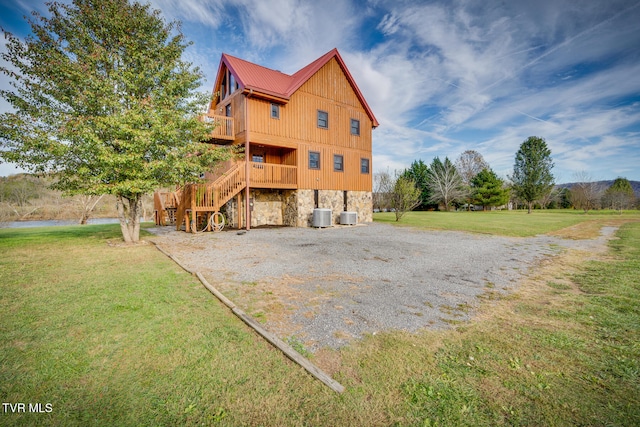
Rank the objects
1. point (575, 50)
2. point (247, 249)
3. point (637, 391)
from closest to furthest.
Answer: point (637, 391) → point (247, 249) → point (575, 50)

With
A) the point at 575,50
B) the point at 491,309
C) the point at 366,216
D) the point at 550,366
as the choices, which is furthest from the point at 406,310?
the point at 575,50

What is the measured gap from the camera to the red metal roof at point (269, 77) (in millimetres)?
14984

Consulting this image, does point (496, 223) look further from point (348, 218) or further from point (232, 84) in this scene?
point (232, 84)

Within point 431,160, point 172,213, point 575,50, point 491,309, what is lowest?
point 491,309

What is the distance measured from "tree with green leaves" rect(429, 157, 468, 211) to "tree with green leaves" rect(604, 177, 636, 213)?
768 inches

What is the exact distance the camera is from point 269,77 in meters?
17.4

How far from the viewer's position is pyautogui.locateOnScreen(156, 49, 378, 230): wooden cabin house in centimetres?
1450

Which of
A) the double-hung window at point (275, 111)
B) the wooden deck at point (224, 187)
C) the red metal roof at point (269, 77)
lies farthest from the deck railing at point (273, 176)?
the red metal roof at point (269, 77)

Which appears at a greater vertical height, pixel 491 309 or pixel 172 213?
pixel 172 213

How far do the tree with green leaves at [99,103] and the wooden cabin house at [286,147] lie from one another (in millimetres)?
3442

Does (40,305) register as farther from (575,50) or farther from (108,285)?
(575,50)

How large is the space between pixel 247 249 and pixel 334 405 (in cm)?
751

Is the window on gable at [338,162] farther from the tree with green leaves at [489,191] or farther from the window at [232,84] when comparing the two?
the tree with green leaves at [489,191]

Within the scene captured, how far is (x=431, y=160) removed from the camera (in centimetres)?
4631
